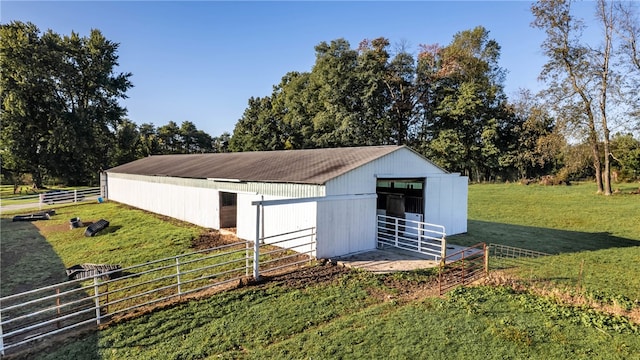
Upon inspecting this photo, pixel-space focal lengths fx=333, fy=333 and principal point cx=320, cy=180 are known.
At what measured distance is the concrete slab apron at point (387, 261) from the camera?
31.2 feet

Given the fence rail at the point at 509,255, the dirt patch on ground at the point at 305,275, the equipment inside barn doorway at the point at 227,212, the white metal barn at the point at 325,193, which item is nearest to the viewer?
the dirt patch on ground at the point at 305,275

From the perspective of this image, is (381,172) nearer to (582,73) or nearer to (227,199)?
(227,199)

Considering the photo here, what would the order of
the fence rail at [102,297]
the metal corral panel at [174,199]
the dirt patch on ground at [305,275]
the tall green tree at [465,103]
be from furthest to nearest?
the tall green tree at [465,103]
the metal corral panel at [174,199]
the dirt patch on ground at [305,275]
the fence rail at [102,297]

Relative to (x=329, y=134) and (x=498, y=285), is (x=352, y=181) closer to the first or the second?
(x=498, y=285)

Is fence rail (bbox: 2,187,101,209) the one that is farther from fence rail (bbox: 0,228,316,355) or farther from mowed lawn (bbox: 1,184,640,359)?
fence rail (bbox: 0,228,316,355)

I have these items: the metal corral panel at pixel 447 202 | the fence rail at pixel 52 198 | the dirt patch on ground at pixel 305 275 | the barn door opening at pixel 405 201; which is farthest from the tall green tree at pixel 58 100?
the metal corral panel at pixel 447 202

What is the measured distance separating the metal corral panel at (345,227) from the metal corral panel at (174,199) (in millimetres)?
6327

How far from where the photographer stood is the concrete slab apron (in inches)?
374

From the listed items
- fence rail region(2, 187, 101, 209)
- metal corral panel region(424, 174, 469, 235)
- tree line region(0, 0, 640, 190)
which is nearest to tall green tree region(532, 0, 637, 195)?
tree line region(0, 0, 640, 190)

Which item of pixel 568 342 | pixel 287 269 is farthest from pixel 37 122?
pixel 568 342

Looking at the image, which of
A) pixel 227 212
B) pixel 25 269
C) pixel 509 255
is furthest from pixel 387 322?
pixel 25 269

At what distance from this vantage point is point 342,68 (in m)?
38.6

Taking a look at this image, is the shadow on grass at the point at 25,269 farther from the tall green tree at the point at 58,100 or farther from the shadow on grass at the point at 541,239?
the tall green tree at the point at 58,100

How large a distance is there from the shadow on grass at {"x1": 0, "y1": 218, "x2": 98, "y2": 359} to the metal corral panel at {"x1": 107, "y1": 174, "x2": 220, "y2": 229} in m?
5.41
